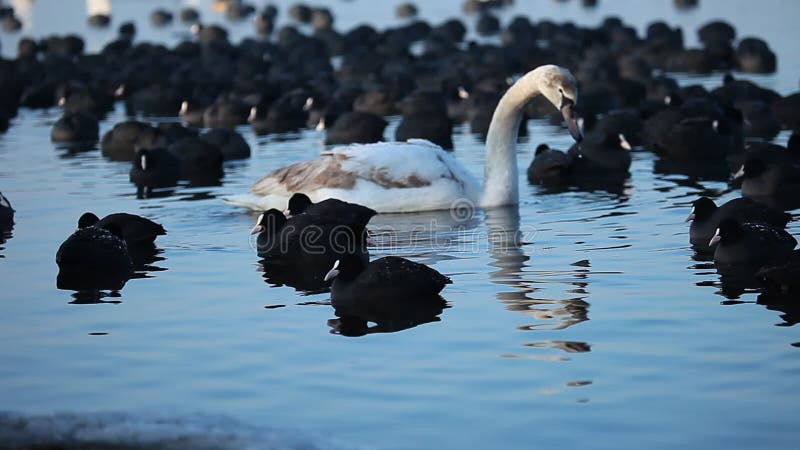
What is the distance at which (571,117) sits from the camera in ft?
64.8

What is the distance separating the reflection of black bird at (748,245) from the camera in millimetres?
15164

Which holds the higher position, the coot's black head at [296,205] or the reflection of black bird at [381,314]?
the coot's black head at [296,205]

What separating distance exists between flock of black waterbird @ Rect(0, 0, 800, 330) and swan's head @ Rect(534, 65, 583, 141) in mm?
1132

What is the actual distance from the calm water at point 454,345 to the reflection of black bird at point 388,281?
274 mm

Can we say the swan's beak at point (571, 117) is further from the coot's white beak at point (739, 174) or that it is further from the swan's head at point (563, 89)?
the coot's white beak at point (739, 174)

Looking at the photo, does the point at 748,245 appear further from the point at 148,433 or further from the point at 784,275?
the point at 148,433

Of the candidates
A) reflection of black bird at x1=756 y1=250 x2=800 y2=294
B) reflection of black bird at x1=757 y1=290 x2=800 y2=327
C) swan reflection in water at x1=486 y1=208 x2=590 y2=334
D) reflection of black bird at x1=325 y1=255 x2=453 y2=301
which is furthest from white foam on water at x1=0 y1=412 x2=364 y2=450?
reflection of black bird at x1=756 y1=250 x2=800 y2=294

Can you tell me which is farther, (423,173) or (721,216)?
(423,173)

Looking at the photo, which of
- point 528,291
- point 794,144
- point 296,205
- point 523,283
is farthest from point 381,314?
point 794,144

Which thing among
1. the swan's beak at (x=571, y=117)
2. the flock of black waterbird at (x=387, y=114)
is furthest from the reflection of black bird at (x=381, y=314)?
the swan's beak at (x=571, y=117)

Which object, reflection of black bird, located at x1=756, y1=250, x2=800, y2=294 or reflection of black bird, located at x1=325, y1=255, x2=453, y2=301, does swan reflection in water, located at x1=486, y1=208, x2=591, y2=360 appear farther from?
reflection of black bird, located at x1=756, y1=250, x2=800, y2=294

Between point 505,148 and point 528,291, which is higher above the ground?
point 505,148

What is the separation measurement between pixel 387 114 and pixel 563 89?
54.4 feet

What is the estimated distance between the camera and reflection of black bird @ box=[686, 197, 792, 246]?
1672 centimetres
